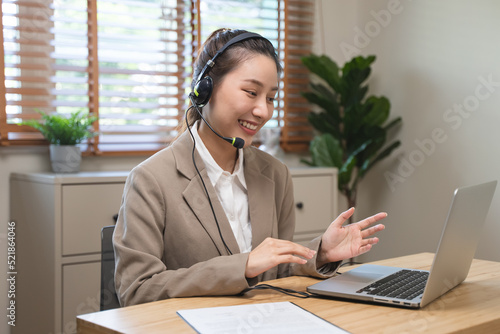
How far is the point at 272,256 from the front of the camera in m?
1.33

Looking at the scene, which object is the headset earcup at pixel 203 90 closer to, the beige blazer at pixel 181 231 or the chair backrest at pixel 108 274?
the beige blazer at pixel 181 231

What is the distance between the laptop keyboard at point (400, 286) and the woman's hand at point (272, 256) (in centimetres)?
16

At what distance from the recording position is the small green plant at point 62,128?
269 cm

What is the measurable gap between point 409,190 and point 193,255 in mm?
2177

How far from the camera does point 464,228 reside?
1.30 metres

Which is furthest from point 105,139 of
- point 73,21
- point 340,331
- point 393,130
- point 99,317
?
point 340,331

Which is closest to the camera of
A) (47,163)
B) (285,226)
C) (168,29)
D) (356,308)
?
(356,308)

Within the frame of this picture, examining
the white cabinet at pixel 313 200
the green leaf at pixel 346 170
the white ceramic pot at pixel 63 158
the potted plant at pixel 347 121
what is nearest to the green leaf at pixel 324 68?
the potted plant at pixel 347 121

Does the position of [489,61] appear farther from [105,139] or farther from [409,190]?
[105,139]

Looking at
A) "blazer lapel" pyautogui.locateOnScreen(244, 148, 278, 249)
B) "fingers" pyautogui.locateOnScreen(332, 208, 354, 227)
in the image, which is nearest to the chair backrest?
"blazer lapel" pyautogui.locateOnScreen(244, 148, 278, 249)

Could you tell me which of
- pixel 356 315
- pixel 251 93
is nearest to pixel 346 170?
pixel 251 93

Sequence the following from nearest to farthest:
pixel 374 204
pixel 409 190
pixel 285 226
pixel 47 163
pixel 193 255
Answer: pixel 193 255 < pixel 285 226 < pixel 47 163 < pixel 409 190 < pixel 374 204

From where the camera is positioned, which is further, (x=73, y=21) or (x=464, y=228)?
(x=73, y=21)

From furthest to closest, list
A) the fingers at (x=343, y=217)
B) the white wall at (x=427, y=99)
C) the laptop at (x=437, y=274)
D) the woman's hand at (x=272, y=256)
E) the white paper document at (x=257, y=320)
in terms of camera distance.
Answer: the white wall at (x=427, y=99) < the fingers at (x=343, y=217) < the woman's hand at (x=272, y=256) < the laptop at (x=437, y=274) < the white paper document at (x=257, y=320)
